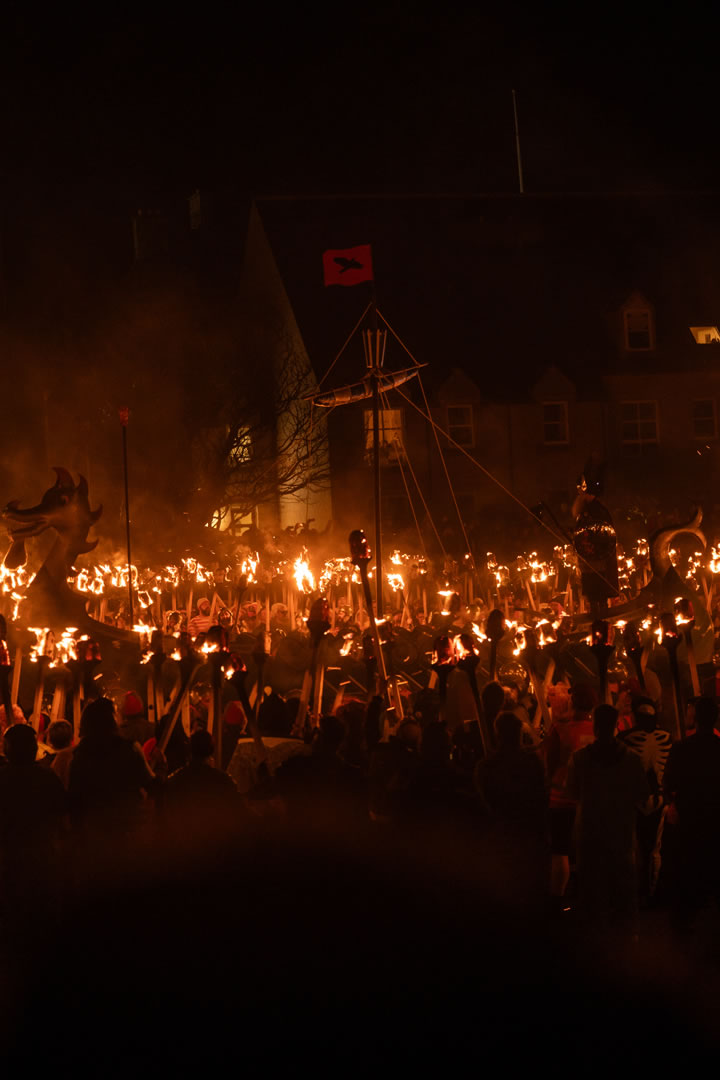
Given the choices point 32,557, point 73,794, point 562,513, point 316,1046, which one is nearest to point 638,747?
point 316,1046

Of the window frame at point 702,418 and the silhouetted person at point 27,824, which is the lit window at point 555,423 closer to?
the window frame at point 702,418

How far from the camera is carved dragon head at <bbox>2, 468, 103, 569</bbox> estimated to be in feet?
42.1

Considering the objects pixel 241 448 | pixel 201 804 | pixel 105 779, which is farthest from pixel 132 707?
pixel 241 448

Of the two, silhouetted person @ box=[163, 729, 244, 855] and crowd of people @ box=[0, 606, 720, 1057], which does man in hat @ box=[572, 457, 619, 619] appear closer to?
crowd of people @ box=[0, 606, 720, 1057]

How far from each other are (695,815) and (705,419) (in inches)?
1147

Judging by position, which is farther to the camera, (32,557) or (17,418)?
(17,418)

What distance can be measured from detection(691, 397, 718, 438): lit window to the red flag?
1533cm

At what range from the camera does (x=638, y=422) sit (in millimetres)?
33688

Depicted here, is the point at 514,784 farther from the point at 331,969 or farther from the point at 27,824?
the point at 27,824

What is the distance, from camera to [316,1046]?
18.0 feet

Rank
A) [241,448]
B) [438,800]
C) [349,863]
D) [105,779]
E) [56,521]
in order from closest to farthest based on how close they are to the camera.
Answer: [105,779] → [438,800] → [349,863] → [56,521] → [241,448]

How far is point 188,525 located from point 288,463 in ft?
13.9

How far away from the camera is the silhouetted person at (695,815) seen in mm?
6297

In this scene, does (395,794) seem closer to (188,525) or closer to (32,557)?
(32,557)
